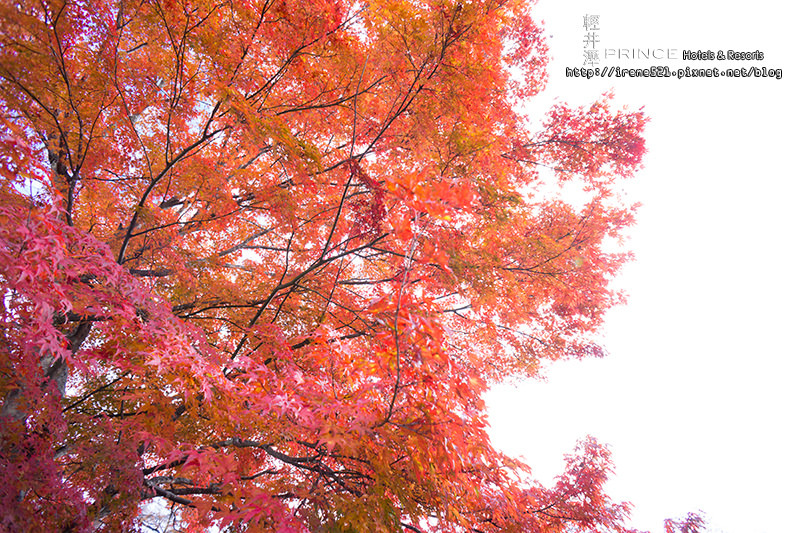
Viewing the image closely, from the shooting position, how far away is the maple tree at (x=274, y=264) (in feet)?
6.78

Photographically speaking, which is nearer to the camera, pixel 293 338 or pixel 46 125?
pixel 46 125

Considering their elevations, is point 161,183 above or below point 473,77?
below

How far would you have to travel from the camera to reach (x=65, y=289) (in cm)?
194

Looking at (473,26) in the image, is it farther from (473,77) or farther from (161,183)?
(161,183)

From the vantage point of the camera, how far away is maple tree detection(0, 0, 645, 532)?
2.07 meters

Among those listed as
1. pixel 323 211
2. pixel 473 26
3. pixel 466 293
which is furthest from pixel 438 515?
pixel 473 26

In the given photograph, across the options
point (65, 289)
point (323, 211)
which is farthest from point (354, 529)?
point (323, 211)

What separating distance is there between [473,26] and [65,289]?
3.50 metres

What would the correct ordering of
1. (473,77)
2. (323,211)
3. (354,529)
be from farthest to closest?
(323,211) → (473,77) → (354,529)

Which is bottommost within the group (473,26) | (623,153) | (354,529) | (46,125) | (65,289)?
(354,529)

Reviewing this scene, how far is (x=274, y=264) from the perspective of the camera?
5902mm

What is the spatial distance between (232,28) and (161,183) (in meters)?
2.48

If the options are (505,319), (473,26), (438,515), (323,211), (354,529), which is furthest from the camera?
(505,319)

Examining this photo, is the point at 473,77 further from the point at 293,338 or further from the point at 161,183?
the point at 161,183
